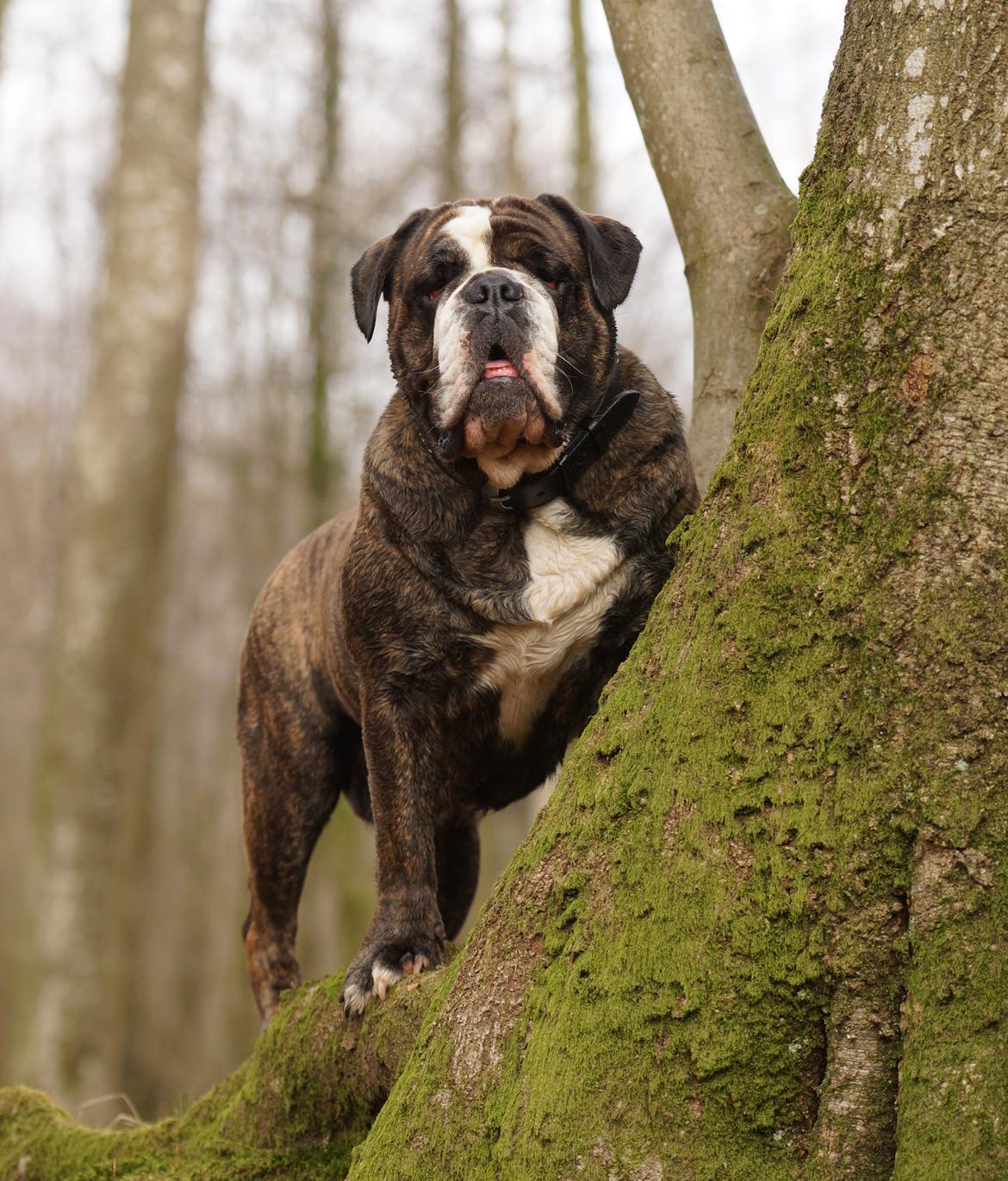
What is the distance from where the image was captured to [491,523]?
370cm

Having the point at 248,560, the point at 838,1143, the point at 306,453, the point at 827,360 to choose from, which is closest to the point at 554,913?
the point at 838,1143

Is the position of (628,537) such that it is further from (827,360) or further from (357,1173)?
(357,1173)

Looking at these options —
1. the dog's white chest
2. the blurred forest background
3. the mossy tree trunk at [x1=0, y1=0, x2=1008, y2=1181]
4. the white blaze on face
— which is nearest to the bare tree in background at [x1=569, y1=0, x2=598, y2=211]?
the blurred forest background

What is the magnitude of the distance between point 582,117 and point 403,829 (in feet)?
35.2

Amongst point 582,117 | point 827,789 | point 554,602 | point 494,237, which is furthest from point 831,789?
point 582,117

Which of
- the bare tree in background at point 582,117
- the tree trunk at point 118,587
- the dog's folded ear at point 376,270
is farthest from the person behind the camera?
the bare tree in background at point 582,117

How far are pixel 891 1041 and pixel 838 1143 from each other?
0.18 m

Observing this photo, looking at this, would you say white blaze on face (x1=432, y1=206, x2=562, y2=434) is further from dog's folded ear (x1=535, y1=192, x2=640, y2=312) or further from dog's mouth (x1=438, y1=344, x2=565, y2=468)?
dog's folded ear (x1=535, y1=192, x2=640, y2=312)

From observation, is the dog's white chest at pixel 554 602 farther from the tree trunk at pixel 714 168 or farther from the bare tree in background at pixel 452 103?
the bare tree in background at pixel 452 103

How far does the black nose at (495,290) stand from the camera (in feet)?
12.0

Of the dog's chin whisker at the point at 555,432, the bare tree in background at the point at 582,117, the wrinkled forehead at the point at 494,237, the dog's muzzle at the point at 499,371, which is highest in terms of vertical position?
the bare tree in background at the point at 582,117

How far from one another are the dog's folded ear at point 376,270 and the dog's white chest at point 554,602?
0.96m

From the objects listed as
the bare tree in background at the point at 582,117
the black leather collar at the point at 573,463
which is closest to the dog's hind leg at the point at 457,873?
the black leather collar at the point at 573,463

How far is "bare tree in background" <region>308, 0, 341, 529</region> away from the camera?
45.5ft
